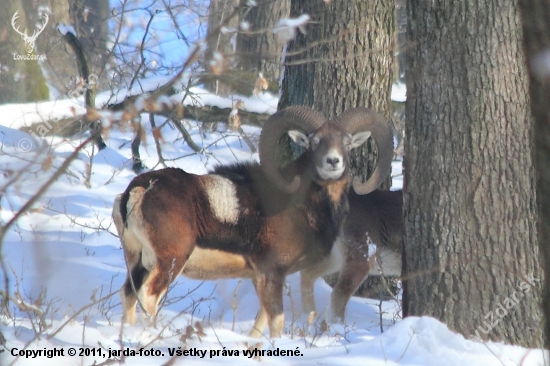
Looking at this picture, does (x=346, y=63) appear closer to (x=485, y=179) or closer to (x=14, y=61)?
(x=485, y=179)

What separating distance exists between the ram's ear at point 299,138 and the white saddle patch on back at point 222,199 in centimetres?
105

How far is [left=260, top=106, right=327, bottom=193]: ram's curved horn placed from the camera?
Answer: 7.86 meters

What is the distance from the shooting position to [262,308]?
743 cm

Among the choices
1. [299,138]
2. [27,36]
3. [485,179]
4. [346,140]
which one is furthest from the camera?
[27,36]

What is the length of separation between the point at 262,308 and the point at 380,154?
2279 mm

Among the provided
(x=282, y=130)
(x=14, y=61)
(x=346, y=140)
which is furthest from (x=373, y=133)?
(x=14, y=61)

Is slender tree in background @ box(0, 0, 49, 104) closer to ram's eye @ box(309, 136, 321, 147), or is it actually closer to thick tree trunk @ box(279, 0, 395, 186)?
thick tree trunk @ box(279, 0, 395, 186)

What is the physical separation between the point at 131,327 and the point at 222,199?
6.65 ft

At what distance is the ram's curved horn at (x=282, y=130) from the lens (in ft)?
25.8

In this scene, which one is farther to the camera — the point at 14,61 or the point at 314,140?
the point at 14,61

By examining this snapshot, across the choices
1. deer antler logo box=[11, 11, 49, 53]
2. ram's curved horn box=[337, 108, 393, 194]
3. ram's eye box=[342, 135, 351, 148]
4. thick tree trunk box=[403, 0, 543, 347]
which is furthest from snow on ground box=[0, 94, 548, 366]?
deer antler logo box=[11, 11, 49, 53]

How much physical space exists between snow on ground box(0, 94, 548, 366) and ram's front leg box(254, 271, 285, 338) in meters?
0.14

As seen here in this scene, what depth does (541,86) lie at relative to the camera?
2736 mm

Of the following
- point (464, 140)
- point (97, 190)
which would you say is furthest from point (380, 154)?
point (97, 190)
